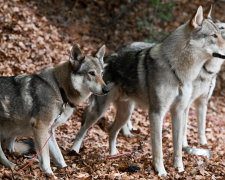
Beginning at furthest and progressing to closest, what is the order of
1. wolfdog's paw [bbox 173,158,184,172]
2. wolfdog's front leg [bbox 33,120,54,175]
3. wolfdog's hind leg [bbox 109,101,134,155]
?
wolfdog's hind leg [bbox 109,101,134,155], wolfdog's paw [bbox 173,158,184,172], wolfdog's front leg [bbox 33,120,54,175]

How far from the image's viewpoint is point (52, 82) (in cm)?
506

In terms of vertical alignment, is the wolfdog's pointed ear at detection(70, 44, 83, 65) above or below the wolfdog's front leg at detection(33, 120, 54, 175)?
above

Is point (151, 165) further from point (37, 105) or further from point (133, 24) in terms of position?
point (133, 24)

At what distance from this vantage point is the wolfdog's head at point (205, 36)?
17.7ft

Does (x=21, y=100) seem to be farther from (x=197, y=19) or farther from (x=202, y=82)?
(x=202, y=82)

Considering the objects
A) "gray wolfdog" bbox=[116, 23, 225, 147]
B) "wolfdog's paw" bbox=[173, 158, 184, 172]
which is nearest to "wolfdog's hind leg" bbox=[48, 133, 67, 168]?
"wolfdog's paw" bbox=[173, 158, 184, 172]

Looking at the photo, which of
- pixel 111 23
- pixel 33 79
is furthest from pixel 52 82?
pixel 111 23

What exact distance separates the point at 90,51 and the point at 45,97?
6.14 m

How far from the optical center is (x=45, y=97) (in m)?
4.88

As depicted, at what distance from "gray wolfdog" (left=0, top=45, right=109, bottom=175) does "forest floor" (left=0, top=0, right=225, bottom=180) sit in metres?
0.47

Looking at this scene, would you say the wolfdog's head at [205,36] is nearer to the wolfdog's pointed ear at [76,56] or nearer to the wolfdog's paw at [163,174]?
the wolfdog's pointed ear at [76,56]

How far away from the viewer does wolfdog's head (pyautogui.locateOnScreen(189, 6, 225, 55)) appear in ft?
17.7

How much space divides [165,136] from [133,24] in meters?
6.33

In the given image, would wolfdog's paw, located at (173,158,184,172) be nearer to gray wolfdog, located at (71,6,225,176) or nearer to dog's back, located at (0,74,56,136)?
gray wolfdog, located at (71,6,225,176)
